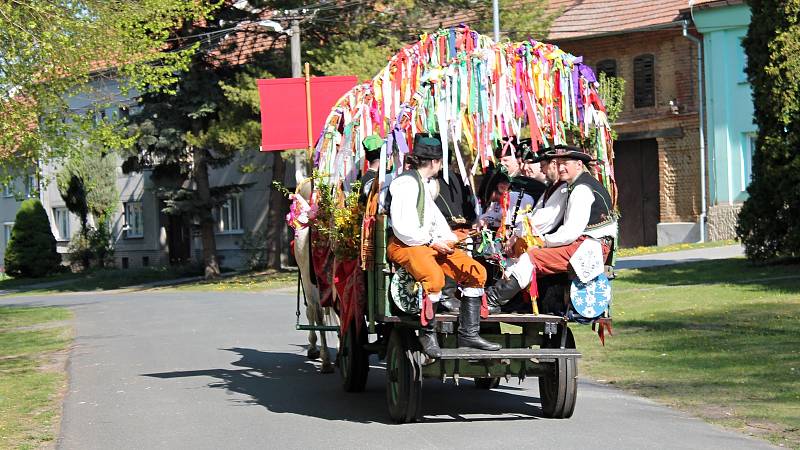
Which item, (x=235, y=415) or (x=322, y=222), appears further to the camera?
(x=322, y=222)

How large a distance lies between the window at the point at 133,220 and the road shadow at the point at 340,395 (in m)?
41.8

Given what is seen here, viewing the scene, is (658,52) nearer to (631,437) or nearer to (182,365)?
(182,365)

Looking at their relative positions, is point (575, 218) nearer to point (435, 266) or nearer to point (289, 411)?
point (435, 266)

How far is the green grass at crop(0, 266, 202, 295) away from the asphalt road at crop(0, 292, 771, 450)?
82.6ft

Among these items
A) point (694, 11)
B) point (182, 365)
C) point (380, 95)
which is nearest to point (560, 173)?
point (380, 95)

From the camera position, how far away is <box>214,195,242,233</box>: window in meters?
48.8

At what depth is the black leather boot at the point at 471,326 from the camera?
28.9 ft

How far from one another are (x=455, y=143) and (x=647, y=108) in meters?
29.4

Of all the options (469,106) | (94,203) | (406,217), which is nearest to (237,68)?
(94,203)

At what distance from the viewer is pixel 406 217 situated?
896 centimetres

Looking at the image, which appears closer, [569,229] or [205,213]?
[569,229]

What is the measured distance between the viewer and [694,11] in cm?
3547

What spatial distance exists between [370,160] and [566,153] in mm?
2261

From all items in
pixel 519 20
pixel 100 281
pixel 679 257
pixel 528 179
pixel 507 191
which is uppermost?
pixel 519 20
